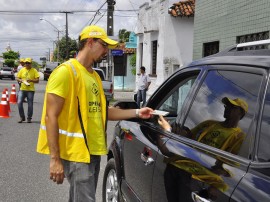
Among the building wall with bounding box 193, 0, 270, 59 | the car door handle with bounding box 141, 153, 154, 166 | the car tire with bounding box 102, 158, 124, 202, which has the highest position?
the building wall with bounding box 193, 0, 270, 59

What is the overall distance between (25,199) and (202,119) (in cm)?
306

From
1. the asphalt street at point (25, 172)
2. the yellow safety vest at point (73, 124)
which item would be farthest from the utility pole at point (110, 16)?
the yellow safety vest at point (73, 124)

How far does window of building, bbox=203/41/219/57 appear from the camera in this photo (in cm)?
1122

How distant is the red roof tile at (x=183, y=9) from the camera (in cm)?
1731

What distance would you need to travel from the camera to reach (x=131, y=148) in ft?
11.8

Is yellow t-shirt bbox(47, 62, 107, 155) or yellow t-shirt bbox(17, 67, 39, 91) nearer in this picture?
yellow t-shirt bbox(47, 62, 107, 155)

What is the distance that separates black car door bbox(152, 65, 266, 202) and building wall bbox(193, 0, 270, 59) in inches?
245

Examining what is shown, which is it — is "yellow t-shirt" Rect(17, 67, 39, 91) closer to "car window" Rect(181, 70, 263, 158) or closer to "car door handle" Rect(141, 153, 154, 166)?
"car door handle" Rect(141, 153, 154, 166)

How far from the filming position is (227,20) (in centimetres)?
1024

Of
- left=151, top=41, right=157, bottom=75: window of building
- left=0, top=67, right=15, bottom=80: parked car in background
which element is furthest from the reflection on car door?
left=0, top=67, right=15, bottom=80: parked car in background

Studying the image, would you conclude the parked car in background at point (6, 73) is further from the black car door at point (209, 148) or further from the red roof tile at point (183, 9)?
the black car door at point (209, 148)

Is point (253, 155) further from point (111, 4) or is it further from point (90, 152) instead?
point (111, 4)

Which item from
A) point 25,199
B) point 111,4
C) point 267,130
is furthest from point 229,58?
point 111,4

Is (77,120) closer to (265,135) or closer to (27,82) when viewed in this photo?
(265,135)
